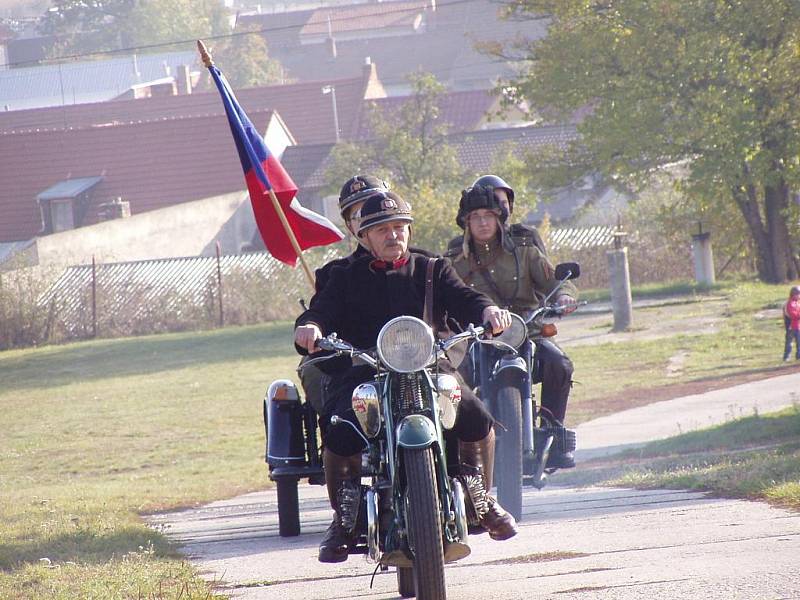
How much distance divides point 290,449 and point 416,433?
114 inches

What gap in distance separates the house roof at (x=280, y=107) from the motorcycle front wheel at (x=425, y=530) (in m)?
60.0

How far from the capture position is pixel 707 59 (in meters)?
28.1

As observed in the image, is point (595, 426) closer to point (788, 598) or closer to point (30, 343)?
point (788, 598)

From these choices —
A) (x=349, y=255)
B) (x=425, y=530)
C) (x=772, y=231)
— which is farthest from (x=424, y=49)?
(x=425, y=530)

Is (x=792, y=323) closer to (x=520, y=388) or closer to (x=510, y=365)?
(x=520, y=388)

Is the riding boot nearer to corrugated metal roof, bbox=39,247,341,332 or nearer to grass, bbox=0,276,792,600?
grass, bbox=0,276,792,600

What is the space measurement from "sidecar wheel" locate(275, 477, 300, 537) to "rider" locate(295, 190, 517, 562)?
1.90 m

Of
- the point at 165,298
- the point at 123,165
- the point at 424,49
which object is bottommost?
the point at 165,298

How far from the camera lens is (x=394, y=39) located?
107 m

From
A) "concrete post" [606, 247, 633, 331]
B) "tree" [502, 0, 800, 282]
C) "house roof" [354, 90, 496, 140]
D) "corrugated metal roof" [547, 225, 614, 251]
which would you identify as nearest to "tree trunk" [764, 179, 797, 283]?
"tree" [502, 0, 800, 282]

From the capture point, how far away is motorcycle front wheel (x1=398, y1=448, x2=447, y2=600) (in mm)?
5172

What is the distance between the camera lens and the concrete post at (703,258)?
30.7 m

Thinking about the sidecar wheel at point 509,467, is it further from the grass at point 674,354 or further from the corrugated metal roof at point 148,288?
the corrugated metal roof at point 148,288

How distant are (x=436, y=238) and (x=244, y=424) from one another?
13.6m
